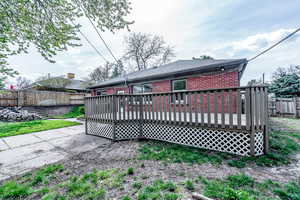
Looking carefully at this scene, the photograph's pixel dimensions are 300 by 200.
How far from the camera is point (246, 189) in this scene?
6.15ft

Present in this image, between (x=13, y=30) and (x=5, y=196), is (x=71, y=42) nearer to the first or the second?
(x=13, y=30)

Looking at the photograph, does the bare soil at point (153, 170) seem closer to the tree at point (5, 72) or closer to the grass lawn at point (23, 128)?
the tree at point (5, 72)

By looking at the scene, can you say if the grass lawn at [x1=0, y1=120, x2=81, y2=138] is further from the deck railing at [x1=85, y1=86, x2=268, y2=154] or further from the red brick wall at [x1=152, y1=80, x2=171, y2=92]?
the red brick wall at [x1=152, y1=80, x2=171, y2=92]

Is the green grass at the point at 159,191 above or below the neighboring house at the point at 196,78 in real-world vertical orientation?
below

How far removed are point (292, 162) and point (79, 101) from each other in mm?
18554

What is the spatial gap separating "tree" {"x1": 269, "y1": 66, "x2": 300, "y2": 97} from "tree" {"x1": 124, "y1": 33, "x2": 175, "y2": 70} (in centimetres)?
1418

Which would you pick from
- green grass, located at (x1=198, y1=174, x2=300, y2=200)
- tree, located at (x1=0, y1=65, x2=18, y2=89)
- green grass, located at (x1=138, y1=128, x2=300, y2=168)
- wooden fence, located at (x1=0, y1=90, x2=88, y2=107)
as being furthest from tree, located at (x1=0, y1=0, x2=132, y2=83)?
wooden fence, located at (x1=0, y1=90, x2=88, y2=107)

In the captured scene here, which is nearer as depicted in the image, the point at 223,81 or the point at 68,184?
the point at 68,184

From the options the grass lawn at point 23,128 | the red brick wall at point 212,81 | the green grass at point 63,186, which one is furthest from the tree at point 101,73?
the green grass at point 63,186

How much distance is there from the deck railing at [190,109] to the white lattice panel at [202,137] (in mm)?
130

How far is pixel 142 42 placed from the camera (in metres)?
21.8

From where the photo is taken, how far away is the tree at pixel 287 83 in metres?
14.4

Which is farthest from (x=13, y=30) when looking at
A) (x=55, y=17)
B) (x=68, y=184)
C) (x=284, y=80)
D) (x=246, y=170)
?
(x=284, y=80)

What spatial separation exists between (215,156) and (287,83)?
18656 millimetres
